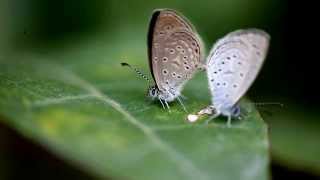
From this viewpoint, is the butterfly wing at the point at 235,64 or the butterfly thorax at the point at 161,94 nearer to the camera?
the butterfly wing at the point at 235,64

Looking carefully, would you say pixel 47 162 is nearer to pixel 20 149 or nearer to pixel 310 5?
pixel 20 149

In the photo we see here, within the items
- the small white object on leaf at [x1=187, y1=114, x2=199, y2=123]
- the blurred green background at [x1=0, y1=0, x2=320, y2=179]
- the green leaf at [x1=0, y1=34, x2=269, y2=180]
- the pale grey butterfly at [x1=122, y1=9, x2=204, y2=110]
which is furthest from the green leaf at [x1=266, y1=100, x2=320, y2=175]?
the small white object on leaf at [x1=187, y1=114, x2=199, y2=123]

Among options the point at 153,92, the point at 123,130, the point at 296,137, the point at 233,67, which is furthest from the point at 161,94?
the point at 296,137

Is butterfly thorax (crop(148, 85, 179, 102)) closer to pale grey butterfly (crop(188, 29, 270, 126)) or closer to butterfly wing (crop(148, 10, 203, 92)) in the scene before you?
butterfly wing (crop(148, 10, 203, 92))

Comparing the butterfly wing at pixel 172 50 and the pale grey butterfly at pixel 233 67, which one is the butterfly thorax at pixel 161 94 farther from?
the pale grey butterfly at pixel 233 67

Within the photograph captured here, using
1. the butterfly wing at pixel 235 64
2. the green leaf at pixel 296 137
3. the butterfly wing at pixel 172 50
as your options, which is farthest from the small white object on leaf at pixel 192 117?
the green leaf at pixel 296 137

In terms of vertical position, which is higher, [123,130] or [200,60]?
[200,60]

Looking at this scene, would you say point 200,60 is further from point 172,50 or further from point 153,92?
point 153,92
